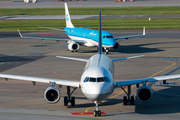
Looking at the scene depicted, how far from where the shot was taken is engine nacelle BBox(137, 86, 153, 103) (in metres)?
22.8

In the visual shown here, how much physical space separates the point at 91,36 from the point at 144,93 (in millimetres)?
32933

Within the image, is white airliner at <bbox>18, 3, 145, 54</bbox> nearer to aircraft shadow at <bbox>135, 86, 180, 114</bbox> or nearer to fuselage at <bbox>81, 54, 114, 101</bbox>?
aircraft shadow at <bbox>135, 86, 180, 114</bbox>

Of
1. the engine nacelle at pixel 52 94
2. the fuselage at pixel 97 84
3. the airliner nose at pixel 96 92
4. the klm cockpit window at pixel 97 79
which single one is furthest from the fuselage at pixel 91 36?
the airliner nose at pixel 96 92

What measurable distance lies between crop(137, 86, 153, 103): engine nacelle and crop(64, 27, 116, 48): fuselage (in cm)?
2914

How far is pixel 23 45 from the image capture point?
6556 centimetres

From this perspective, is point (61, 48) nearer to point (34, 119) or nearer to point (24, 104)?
point (24, 104)

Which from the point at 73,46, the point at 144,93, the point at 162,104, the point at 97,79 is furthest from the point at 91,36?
the point at 97,79

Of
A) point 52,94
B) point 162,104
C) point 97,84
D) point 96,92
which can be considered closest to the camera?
point 96,92

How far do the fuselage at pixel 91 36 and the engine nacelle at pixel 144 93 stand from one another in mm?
29142

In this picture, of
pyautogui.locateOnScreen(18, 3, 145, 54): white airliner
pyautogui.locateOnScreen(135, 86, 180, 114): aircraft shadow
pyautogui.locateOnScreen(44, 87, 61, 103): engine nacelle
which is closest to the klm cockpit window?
pyautogui.locateOnScreen(44, 87, 61, 103): engine nacelle

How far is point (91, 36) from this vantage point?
55062 millimetres

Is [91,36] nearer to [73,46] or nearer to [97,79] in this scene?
[73,46]

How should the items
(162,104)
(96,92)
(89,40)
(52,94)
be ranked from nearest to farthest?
(96,92) → (52,94) → (162,104) → (89,40)

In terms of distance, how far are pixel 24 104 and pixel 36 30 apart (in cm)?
6896
